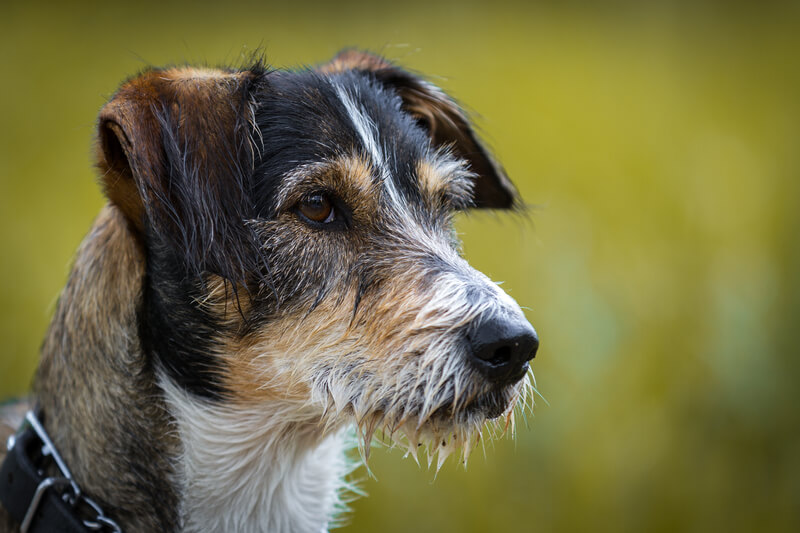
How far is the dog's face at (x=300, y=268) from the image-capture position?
2250 mm

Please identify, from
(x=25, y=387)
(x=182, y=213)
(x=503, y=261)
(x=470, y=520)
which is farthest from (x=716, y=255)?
(x=25, y=387)

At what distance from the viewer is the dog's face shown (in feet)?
7.38

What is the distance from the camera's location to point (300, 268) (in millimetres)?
2434

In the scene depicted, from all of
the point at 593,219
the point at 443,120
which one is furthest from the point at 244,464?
the point at 593,219

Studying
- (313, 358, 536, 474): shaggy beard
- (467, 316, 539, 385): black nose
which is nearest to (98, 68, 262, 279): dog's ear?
(313, 358, 536, 474): shaggy beard

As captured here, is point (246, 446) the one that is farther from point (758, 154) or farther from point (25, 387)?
point (758, 154)

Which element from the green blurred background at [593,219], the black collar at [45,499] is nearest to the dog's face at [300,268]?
the black collar at [45,499]

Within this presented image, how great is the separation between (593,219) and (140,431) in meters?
3.79

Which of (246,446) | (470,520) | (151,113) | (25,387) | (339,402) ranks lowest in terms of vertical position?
(470,520)

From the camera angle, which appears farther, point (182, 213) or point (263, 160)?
point (263, 160)

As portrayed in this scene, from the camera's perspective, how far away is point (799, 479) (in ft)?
15.3

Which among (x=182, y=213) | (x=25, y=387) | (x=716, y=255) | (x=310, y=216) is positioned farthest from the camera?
(x=25, y=387)

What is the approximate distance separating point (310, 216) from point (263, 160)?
252mm

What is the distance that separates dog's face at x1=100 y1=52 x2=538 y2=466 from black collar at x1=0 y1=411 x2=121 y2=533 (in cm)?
50
